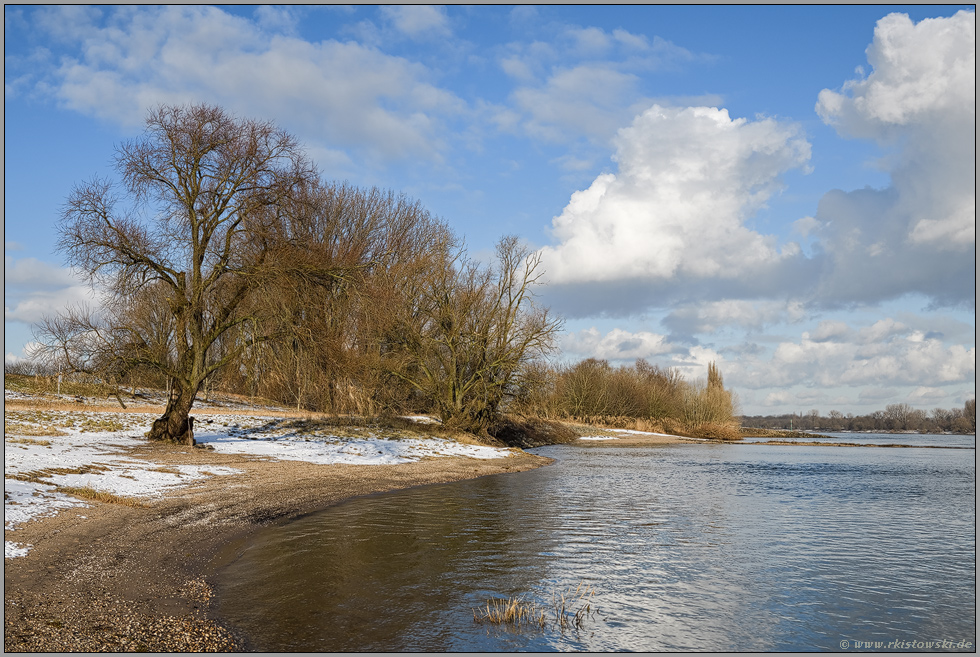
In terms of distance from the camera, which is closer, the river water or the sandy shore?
the sandy shore

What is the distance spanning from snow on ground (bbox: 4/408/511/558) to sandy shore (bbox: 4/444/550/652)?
2.07ft

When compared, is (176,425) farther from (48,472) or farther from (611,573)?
(611,573)

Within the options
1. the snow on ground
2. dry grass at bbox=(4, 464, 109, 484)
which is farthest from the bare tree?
dry grass at bbox=(4, 464, 109, 484)

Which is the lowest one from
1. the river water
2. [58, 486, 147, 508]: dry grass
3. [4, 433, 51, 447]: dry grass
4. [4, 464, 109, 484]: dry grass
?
the river water

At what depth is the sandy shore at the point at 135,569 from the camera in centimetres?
704

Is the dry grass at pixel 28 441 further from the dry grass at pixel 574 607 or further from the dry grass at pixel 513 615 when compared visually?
the dry grass at pixel 574 607

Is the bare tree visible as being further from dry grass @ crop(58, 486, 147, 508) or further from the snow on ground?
dry grass @ crop(58, 486, 147, 508)

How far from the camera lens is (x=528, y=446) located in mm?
Answer: 50719

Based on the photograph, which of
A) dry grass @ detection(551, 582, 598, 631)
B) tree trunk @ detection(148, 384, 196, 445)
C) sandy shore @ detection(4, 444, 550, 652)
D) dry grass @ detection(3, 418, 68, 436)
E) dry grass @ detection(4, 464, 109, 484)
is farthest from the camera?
tree trunk @ detection(148, 384, 196, 445)

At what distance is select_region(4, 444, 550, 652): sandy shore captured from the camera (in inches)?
277

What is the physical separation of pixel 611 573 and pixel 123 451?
16.8 metres

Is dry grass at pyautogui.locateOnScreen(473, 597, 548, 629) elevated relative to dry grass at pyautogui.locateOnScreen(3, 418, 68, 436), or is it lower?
lower

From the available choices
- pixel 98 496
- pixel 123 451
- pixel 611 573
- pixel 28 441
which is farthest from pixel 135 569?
pixel 123 451

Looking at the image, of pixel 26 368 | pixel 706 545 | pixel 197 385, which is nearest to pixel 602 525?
pixel 706 545
